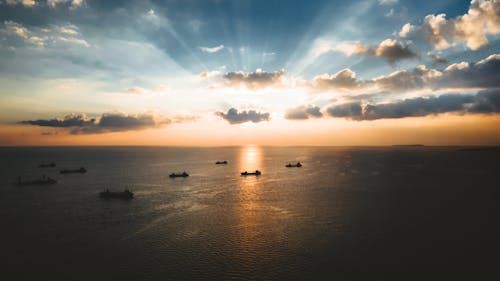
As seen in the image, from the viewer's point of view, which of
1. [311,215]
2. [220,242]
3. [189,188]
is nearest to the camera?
[220,242]

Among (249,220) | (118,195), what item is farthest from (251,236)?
(118,195)

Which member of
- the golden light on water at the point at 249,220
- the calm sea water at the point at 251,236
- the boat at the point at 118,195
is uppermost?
the boat at the point at 118,195

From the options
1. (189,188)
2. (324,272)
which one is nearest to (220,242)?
(324,272)

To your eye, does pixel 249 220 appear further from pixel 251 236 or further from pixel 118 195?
Answer: pixel 118 195

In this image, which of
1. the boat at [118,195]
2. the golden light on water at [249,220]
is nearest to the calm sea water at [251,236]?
the golden light on water at [249,220]

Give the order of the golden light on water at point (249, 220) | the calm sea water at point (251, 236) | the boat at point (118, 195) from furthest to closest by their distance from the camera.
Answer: the boat at point (118, 195)
the golden light on water at point (249, 220)
the calm sea water at point (251, 236)

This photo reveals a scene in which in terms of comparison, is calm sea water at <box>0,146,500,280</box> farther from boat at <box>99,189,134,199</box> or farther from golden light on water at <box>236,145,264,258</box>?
boat at <box>99,189,134,199</box>

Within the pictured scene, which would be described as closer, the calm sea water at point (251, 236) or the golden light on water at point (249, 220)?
the calm sea water at point (251, 236)

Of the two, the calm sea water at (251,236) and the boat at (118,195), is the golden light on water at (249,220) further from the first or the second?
the boat at (118,195)

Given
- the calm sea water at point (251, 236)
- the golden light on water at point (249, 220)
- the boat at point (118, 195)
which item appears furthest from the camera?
the boat at point (118, 195)

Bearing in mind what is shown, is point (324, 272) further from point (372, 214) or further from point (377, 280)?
point (372, 214)

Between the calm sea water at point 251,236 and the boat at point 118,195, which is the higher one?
the boat at point 118,195
